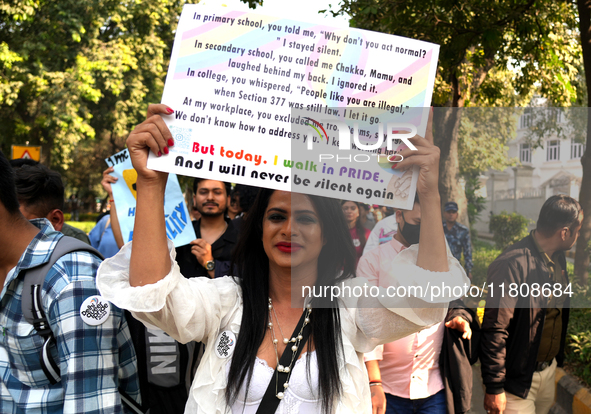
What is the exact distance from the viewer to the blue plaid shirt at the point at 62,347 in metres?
1.84

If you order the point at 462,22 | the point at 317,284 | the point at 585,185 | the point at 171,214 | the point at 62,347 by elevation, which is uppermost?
the point at 462,22

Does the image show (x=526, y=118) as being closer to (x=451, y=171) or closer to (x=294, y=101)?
(x=451, y=171)

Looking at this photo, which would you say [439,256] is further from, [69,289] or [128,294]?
[69,289]

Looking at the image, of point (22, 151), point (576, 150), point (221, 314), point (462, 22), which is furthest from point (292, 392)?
point (22, 151)

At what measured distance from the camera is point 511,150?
3.35 meters

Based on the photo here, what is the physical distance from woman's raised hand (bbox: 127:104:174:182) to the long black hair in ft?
1.59

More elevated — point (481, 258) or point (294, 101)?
point (294, 101)

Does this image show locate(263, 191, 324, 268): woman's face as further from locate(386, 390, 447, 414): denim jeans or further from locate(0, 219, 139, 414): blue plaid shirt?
locate(386, 390, 447, 414): denim jeans

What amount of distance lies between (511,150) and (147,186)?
2.41 metres

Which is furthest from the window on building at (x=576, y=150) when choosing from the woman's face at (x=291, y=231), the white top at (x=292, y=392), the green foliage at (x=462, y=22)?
the green foliage at (x=462, y=22)

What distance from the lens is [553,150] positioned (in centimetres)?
325

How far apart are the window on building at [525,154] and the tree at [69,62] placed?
39.3 ft

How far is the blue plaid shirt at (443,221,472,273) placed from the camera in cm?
351

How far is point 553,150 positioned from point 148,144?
2.51 meters
